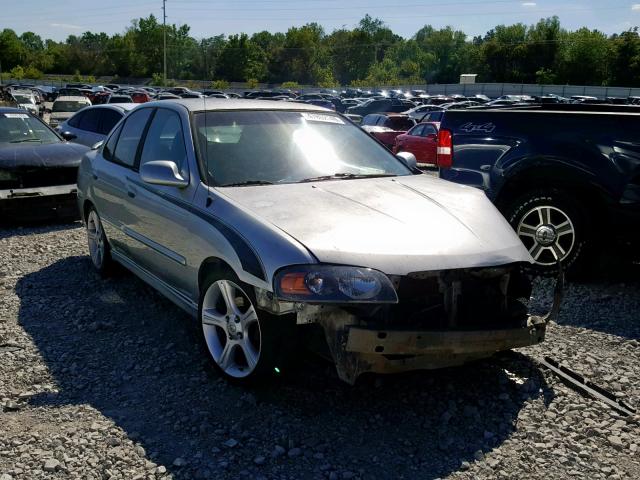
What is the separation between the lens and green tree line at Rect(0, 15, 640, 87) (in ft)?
319

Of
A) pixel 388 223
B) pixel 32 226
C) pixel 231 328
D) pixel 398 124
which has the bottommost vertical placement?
pixel 32 226

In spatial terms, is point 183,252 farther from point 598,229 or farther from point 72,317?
point 598,229

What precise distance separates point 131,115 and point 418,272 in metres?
3.39

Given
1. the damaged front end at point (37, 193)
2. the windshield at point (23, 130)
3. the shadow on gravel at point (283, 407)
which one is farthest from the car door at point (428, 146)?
the shadow on gravel at point (283, 407)

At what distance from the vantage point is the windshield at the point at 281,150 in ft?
13.9

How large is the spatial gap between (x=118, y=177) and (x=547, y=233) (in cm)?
371

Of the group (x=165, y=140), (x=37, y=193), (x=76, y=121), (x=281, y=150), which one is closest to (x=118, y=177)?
A: (x=165, y=140)

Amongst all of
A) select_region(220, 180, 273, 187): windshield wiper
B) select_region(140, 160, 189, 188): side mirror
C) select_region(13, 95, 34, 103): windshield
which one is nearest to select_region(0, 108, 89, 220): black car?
select_region(140, 160, 189, 188): side mirror

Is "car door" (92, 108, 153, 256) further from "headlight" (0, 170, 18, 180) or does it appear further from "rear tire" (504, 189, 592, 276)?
"rear tire" (504, 189, 592, 276)

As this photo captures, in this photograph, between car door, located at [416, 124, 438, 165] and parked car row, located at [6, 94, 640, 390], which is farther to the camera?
car door, located at [416, 124, 438, 165]

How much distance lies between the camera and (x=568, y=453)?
3154mm

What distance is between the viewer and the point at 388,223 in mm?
3566

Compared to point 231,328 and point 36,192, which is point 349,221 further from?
point 36,192

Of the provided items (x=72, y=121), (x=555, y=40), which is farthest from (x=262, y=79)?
(x=72, y=121)
